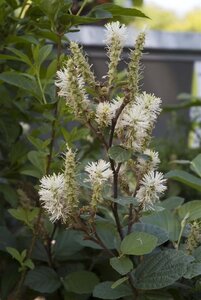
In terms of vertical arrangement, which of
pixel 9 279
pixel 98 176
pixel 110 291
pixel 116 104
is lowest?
pixel 9 279

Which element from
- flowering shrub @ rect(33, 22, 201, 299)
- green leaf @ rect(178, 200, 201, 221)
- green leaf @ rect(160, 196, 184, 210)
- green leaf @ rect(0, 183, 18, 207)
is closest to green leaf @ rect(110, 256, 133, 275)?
flowering shrub @ rect(33, 22, 201, 299)

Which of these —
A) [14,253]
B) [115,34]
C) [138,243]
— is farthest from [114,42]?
[14,253]

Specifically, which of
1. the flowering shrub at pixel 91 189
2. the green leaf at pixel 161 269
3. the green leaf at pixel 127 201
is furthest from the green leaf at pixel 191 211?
the green leaf at pixel 127 201

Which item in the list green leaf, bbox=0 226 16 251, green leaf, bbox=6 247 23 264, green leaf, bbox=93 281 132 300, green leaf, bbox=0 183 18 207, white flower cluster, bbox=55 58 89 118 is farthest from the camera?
green leaf, bbox=0 183 18 207

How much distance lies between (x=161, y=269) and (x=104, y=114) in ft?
0.94

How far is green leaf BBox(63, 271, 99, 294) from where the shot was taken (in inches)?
45.0

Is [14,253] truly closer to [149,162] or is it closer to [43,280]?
[43,280]

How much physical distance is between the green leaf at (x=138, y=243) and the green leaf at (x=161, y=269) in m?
0.06

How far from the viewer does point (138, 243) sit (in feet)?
3.16

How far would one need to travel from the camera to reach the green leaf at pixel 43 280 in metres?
1.17

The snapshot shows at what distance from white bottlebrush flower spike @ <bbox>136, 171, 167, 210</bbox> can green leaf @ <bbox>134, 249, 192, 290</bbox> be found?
4.6 inches

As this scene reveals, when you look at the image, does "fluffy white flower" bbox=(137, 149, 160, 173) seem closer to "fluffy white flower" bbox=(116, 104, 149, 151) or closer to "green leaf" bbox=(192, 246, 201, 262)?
"fluffy white flower" bbox=(116, 104, 149, 151)

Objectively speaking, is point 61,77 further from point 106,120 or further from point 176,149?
point 176,149

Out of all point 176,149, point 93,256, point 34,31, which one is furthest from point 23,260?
point 176,149
